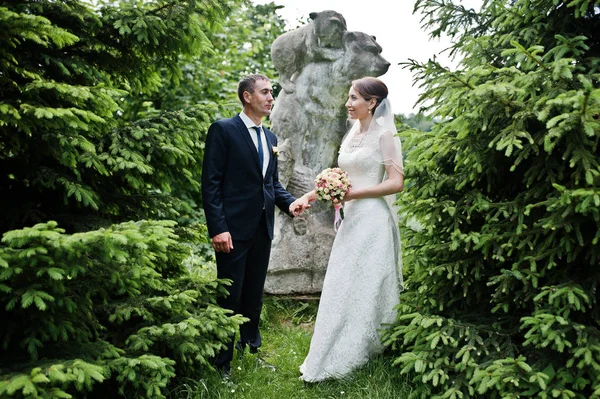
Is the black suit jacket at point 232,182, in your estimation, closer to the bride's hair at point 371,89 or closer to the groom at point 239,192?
the groom at point 239,192

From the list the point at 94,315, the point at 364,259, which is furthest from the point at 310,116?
the point at 94,315

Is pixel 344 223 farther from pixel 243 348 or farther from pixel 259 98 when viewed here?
pixel 243 348

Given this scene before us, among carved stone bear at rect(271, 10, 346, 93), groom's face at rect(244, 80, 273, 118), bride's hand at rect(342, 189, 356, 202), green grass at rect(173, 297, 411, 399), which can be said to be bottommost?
green grass at rect(173, 297, 411, 399)

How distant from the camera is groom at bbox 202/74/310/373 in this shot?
4348 mm

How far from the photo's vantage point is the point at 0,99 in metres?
3.54

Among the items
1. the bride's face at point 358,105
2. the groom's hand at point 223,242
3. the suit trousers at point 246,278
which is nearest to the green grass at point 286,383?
the suit trousers at point 246,278

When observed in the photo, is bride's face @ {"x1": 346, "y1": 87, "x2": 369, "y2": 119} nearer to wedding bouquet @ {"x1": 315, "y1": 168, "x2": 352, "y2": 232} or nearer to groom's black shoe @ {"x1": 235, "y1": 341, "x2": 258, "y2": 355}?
wedding bouquet @ {"x1": 315, "y1": 168, "x2": 352, "y2": 232}

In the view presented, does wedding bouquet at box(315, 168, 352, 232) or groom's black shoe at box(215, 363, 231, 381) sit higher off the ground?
wedding bouquet at box(315, 168, 352, 232)

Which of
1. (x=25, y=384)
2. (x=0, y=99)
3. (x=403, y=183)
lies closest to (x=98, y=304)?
(x=25, y=384)

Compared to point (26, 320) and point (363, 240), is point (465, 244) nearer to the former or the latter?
point (363, 240)

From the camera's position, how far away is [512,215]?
3.68 metres

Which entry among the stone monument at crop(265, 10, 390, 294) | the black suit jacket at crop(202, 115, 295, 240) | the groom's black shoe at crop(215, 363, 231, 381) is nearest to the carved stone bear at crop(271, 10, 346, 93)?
the stone monument at crop(265, 10, 390, 294)

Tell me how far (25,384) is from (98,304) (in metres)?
1.26

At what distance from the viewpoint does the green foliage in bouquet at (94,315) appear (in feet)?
9.14
